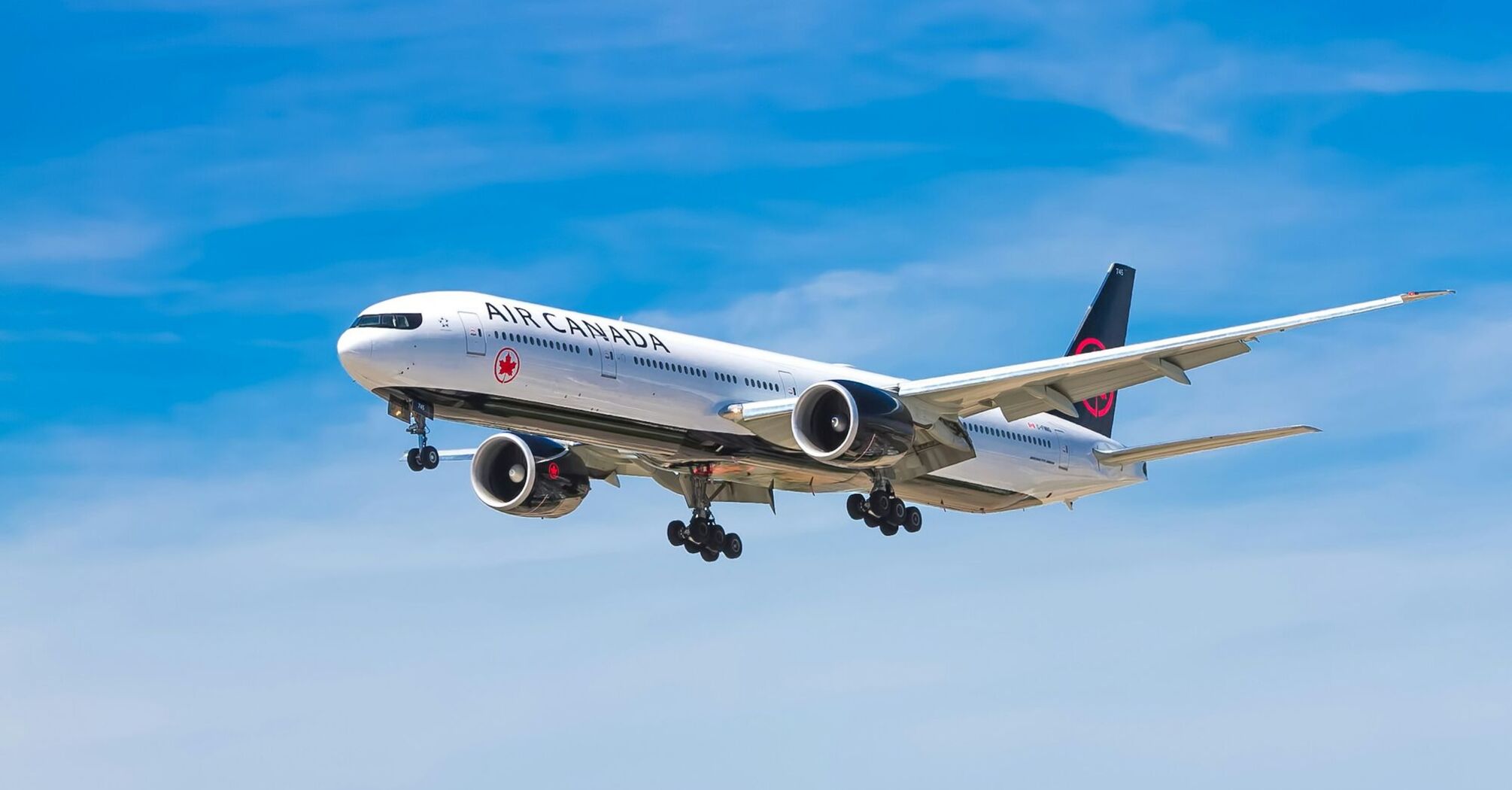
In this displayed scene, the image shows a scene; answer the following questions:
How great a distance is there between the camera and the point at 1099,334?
5647 centimetres

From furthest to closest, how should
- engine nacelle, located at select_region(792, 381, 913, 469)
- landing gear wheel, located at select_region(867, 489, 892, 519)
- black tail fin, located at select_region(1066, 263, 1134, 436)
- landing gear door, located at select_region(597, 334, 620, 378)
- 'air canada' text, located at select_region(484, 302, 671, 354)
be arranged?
black tail fin, located at select_region(1066, 263, 1134, 436) → landing gear wheel, located at select_region(867, 489, 892, 519) → engine nacelle, located at select_region(792, 381, 913, 469) → landing gear door, located at select_region(597, 334, 620, 378) → 'air canada' text, located at select_region(484, 302, 671, 354)

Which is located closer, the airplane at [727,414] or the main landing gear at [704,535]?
the airplane at [727,414]

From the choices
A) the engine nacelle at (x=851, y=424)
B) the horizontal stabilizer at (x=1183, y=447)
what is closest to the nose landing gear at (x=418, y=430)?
the engine nacelle at (x=851, y=424)

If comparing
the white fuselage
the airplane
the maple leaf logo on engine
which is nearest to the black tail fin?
the airplane

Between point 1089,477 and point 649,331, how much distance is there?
15033 mm

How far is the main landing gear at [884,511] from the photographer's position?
45.1 metres

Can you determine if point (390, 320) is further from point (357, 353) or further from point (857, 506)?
point (857, 506)

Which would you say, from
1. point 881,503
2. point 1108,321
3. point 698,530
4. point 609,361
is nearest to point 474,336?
point 609,361

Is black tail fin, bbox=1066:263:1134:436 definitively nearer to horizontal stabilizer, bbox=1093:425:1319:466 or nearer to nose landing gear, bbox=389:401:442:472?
horizontal stabilizer, bbox=1093:425:1319:466

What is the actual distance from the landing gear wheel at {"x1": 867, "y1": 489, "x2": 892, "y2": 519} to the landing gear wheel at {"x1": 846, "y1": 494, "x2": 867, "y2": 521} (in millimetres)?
296

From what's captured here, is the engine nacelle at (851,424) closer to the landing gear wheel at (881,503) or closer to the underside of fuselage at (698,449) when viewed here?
the underside of fuselage at (698,449)

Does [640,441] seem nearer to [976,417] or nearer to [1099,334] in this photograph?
[976,417]

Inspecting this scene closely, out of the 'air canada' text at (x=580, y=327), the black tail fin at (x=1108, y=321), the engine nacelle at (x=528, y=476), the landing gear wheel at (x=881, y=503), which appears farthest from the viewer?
the black tail fin at (x=1108, y=321)

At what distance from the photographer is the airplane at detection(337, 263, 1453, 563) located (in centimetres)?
3859
